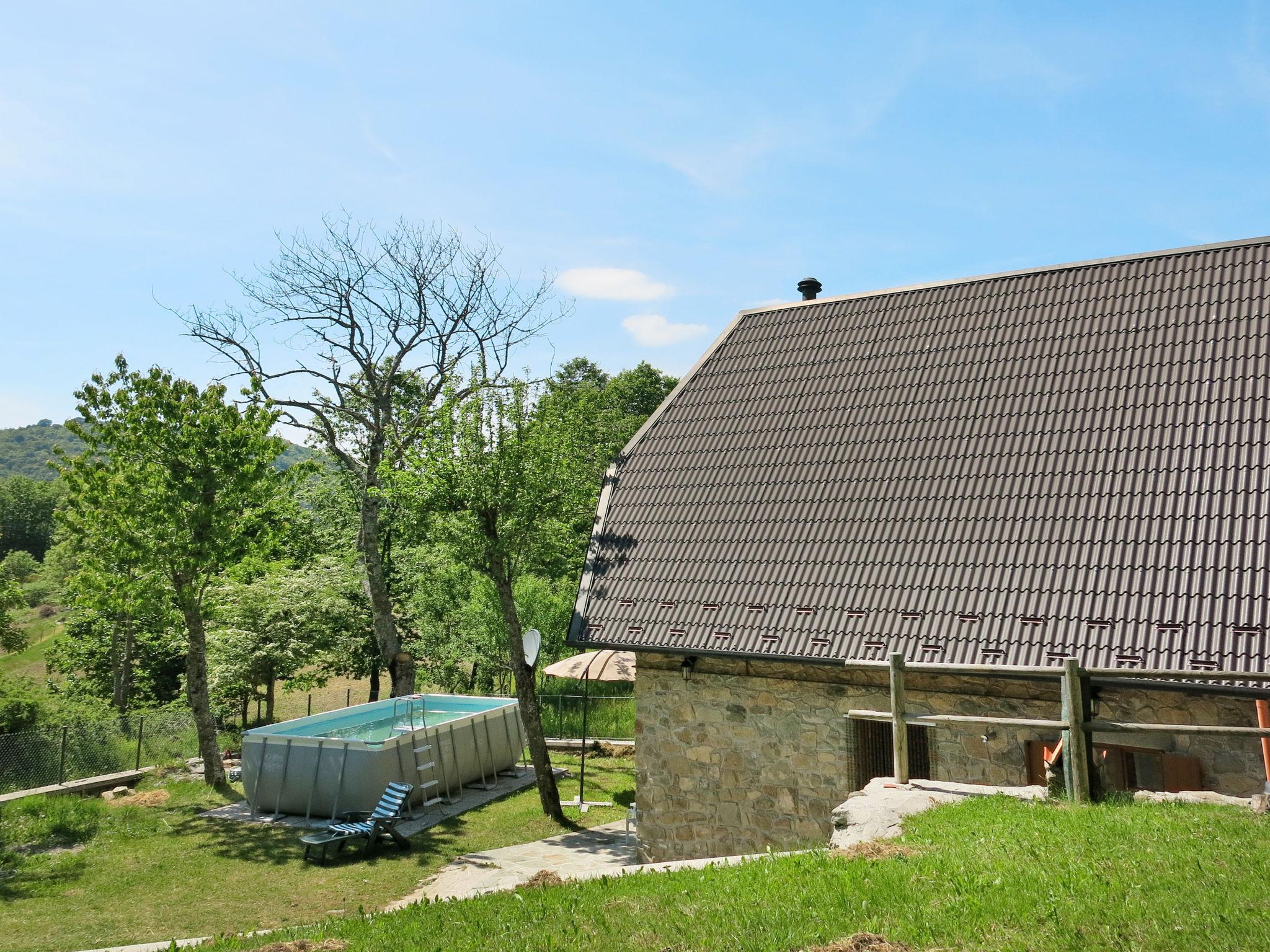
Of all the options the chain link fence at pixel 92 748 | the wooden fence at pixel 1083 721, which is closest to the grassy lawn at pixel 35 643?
the chain link fence at pixel 92 748

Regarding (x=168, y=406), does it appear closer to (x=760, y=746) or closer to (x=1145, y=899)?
(x=760, y=746)

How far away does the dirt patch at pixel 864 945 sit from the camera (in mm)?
4344

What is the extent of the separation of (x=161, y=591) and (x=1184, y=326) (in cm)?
1676

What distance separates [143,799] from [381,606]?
7.57m

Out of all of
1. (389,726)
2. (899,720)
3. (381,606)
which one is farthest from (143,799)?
(899,720)

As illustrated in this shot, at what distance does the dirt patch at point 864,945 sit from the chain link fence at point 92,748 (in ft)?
50.2

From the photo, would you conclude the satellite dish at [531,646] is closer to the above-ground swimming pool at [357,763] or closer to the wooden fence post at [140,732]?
the above-ground swimming pool at [357,763]

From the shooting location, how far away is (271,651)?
2248cm

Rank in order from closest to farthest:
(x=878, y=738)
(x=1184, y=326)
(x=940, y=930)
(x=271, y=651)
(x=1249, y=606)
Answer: (x=940, y=930), (x=1249, y=606), (x=878, y=738), (x=1184, y=326), (x=271, y=651)

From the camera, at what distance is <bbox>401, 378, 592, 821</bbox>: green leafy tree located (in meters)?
13.9

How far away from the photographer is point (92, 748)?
1652cm

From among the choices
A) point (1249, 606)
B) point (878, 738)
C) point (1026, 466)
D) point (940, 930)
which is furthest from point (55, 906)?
point (1249, 606)

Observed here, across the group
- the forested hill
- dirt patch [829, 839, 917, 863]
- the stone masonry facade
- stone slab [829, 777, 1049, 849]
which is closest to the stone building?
the stone masonry facade

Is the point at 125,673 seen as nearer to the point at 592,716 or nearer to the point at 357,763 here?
the point at 592,716
